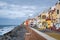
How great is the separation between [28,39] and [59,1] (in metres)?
34.1

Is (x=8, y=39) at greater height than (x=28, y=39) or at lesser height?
lesser

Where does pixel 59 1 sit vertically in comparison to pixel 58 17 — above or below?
above

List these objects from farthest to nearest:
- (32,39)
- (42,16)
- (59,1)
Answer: (42,16) < (59,1) < (32,39)

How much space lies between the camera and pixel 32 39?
18.7 m

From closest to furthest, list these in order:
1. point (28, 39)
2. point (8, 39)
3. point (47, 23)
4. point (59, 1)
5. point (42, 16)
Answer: point (28, 39), point (8, 39), point (47, 23), point (59, 1), point (42, 16)

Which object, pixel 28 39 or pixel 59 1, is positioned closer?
pixel 28 39

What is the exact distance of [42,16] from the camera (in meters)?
65.7

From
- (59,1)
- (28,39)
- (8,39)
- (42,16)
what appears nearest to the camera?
(28,39)

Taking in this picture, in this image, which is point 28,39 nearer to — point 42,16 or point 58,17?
point 58,17

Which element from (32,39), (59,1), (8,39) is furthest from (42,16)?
(32,39)

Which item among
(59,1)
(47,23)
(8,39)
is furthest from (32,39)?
(59,1)

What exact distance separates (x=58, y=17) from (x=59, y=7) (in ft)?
7.32

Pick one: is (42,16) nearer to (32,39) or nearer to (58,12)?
(58,12)

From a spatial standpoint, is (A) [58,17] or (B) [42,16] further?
(B) [42,16]
